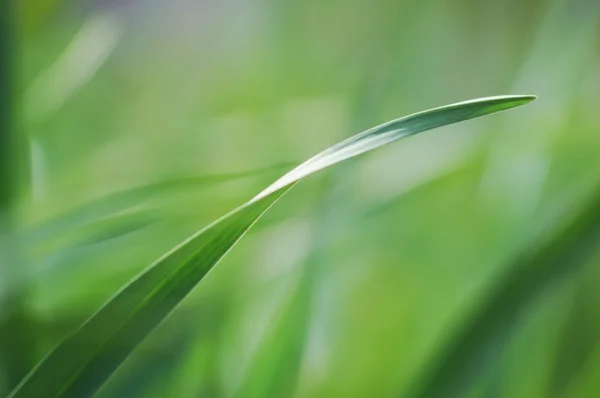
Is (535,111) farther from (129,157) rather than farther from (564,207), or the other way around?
(129,157)

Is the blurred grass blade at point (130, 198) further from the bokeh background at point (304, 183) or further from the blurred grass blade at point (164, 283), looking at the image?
the blurred grass blade at point (164, 283)

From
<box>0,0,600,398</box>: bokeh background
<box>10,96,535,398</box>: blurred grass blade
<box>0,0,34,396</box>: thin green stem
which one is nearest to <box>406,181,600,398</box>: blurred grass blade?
<box>0,0,600,398</box>: bokeh background

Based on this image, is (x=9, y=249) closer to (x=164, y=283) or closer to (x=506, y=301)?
(x=164, y=283)

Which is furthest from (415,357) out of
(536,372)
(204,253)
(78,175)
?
(78,175)

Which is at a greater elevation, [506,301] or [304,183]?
[304,183]

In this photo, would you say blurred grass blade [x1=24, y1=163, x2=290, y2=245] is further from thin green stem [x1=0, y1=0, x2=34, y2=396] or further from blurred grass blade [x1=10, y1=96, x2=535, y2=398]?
blurred grass blade [x1=10, y1=96, x2=535, y2=398]

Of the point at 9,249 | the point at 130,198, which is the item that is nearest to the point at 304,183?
the point at 130,198
